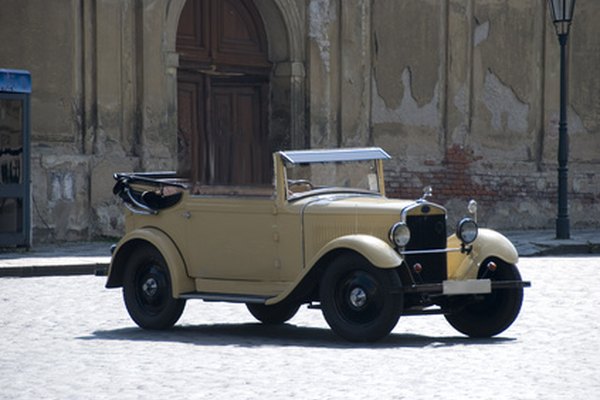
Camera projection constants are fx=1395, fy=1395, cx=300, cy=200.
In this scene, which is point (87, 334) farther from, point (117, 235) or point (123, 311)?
point (117, 235)

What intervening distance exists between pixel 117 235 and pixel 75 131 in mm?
1542

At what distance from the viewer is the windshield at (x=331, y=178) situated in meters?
10.1

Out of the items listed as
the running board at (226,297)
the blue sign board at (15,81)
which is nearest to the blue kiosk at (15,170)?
the blue sign board at (15,81)

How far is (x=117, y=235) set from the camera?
1895 cm

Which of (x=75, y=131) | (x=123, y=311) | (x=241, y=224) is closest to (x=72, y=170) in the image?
(x=75, y=131)

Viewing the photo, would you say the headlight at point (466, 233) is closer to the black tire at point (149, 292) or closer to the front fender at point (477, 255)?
the front fender at point (477, 255)

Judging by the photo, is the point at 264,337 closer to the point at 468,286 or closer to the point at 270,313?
the point at 270,313

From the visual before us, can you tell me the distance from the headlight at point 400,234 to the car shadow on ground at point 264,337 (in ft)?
2.15

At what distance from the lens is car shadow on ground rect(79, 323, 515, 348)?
9.12 m

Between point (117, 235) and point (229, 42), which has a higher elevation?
point (229, 42)

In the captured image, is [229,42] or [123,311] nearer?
[123,311]

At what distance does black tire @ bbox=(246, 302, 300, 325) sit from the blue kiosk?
23.3 ft

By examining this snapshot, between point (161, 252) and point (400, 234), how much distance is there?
1924 millimetres

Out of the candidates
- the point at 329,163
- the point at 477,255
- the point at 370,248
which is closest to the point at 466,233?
the point at 477,255
